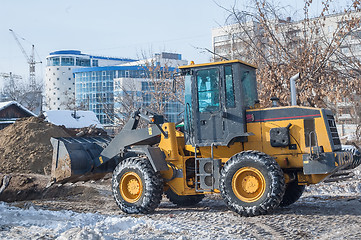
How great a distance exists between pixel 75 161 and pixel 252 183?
4276mm

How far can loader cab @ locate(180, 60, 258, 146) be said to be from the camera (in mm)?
9242

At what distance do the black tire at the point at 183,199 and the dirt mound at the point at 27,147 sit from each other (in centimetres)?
824

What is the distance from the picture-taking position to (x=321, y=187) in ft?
44.6

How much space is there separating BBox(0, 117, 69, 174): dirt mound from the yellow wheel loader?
8859 millimetres

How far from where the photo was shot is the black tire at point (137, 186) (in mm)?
9438

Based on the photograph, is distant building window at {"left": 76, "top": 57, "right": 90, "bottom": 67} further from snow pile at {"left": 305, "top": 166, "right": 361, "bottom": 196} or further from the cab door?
the cab door

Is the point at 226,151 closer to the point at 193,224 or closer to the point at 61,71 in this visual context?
the point at 193,224

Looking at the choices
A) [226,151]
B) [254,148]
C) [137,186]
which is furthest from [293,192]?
[137,186]

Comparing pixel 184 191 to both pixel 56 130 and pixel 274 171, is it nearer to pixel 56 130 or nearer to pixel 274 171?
pixel 274 171

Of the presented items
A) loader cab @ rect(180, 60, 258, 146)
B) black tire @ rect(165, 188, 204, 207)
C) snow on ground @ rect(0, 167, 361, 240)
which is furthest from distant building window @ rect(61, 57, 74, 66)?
loader cab @ rect(180, 60, 258, 146)

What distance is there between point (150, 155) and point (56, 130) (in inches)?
538

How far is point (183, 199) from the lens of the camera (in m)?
11.0

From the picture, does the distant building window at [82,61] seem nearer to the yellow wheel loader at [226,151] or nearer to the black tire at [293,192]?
the yellow wheel loader at [226,151]

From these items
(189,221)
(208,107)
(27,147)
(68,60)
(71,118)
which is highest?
(68,60)
